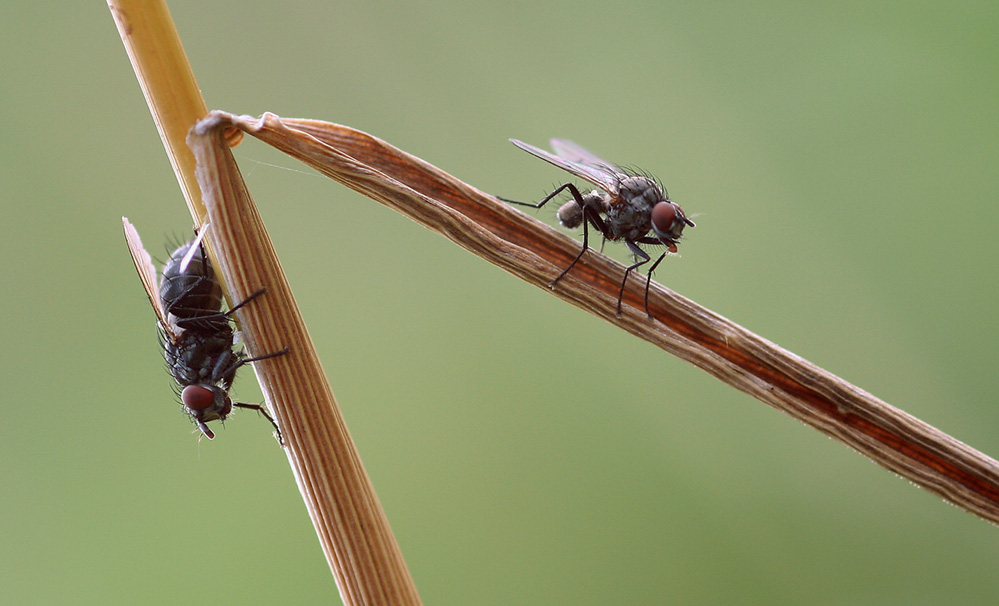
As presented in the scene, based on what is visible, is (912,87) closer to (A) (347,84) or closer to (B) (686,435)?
(B) (686,435)

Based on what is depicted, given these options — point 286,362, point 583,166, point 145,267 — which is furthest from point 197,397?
point 583,166

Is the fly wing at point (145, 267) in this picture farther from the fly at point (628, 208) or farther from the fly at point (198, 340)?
the fly at point (628, 208)

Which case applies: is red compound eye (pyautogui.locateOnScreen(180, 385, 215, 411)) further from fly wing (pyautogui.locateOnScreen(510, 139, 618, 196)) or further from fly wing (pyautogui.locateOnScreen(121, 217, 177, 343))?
fly wing (pyautogui.locateOnScreen(510, 139, 618, 196))

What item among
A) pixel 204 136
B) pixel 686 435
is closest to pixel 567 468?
pixel 686 435

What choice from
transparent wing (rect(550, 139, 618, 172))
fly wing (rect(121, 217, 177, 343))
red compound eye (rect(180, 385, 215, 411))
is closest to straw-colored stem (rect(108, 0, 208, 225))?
fly wing (rect(121, 217, 177, 343))

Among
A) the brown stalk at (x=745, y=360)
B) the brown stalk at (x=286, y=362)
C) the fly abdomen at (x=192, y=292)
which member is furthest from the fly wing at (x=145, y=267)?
the brown stalk at (x=745, y=360)

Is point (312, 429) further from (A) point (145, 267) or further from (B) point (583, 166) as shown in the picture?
(B) point (583, 166)
